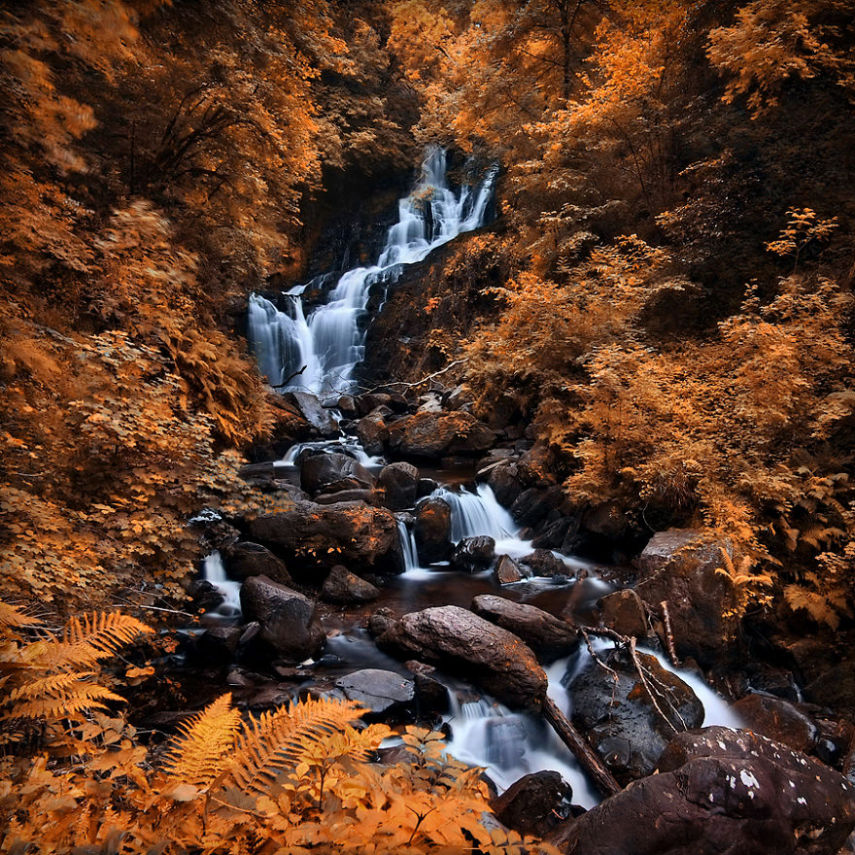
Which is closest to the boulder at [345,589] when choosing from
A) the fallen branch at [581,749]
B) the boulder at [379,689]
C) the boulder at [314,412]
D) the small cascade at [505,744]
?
the boulder at [379,689]

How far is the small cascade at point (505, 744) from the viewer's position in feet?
14.3

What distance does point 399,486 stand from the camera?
972 centimetres

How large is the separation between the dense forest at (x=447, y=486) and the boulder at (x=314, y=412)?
1.56 metres

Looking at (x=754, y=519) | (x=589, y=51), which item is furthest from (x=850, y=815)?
(x=589, y=51)

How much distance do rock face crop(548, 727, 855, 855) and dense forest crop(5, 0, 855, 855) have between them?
2cm

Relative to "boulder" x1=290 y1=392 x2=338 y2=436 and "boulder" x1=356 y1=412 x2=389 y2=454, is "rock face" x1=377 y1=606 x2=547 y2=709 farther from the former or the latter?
"boulder" x1=290 y1=392 x2=338 y2=436

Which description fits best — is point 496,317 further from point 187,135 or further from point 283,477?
point 187,135

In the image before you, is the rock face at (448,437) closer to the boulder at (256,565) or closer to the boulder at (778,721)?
the boulder at (256,565)

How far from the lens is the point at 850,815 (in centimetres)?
296

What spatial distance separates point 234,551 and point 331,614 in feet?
5.88

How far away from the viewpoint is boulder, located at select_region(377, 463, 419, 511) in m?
9.60

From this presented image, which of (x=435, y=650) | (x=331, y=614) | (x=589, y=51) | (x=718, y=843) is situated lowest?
(x=718, y=843)

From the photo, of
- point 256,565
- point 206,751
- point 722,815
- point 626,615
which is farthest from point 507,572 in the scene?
point 206,751

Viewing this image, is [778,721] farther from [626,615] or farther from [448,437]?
[448,437]
